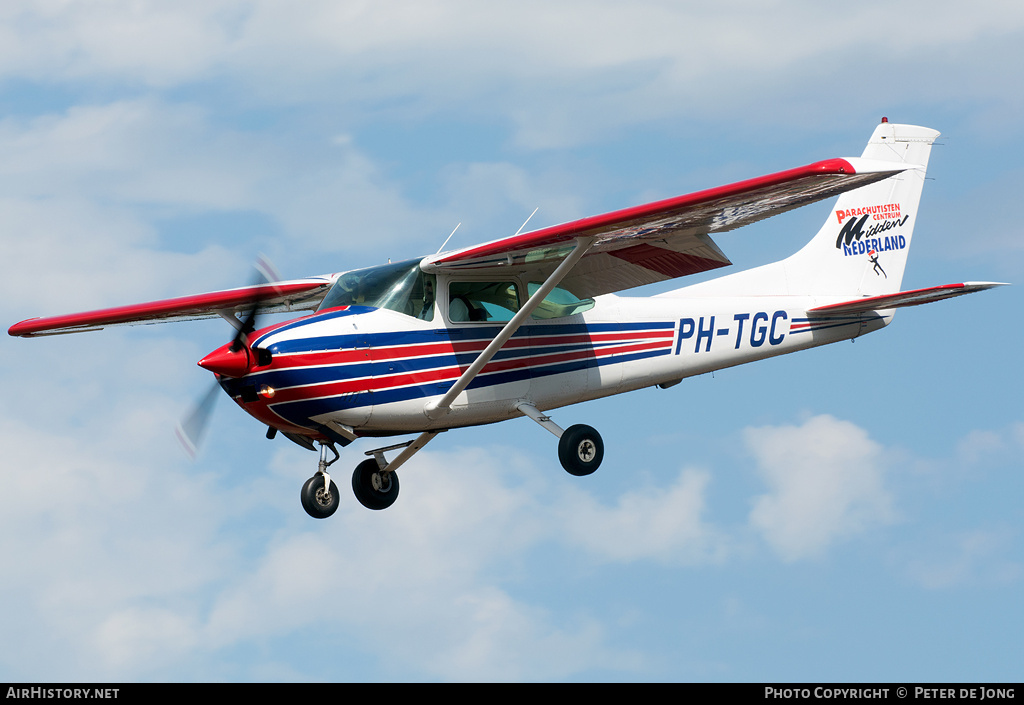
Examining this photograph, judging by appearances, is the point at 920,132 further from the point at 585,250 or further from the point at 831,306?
the point at 585,250

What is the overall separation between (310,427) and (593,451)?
3.35 metres

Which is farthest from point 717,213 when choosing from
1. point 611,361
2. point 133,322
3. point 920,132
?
point 133,322

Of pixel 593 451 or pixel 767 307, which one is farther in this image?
pixel 767 307

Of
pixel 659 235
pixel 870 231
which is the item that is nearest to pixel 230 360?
pixel 659 235

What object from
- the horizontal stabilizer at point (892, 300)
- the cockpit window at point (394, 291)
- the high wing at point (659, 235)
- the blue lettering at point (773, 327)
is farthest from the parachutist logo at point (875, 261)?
the cockpit window at point (394, 291)

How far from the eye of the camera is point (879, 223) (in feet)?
64.7

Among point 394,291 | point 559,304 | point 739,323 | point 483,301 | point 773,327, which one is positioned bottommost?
point 394,291

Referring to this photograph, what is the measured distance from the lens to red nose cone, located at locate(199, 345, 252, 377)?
47.4 feet

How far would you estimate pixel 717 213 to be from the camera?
14.5 metres

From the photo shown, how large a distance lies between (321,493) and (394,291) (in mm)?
2559

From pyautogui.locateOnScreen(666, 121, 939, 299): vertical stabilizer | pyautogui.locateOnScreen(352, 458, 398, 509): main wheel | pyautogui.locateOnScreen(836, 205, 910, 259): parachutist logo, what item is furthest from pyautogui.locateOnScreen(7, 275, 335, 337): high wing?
pyautogui.locateOnScreen(836, 205, 910, 259): parachutist logo

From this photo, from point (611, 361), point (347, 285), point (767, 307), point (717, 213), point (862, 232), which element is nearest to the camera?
point (717, 213)

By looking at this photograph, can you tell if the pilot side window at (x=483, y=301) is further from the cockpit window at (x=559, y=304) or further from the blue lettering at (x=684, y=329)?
the blue lettering at (x=684, y=329)

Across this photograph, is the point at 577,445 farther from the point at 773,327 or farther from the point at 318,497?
the point at 773,327
